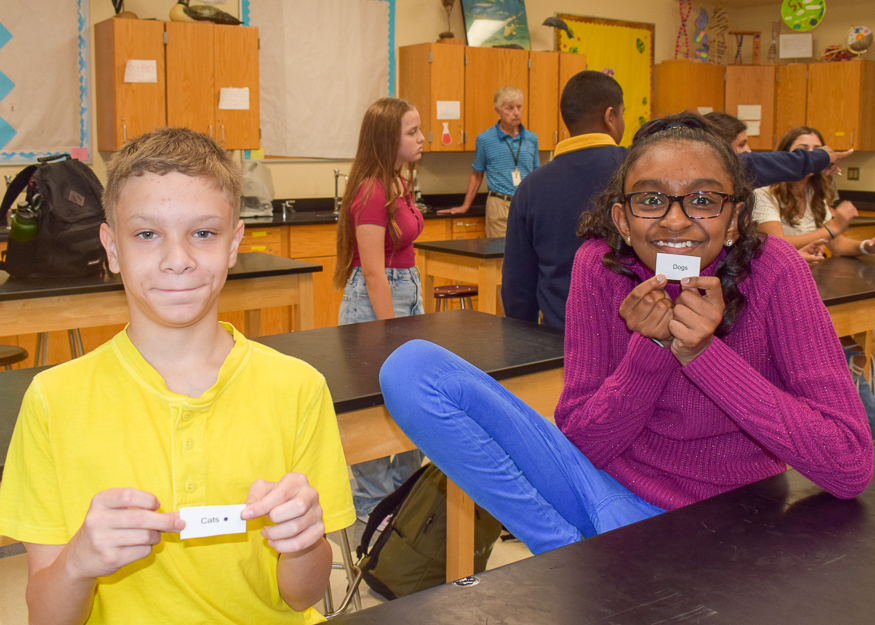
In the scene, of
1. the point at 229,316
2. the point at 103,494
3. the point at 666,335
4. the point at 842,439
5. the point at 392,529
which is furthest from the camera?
the point at 229,316

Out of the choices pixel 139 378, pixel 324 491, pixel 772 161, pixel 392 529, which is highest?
pixel 772 161

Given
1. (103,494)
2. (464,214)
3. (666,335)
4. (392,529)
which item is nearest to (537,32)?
(464,214)

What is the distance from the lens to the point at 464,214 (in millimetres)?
5809

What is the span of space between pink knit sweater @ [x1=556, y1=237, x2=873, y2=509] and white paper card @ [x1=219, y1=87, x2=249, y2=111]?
13.1 feet

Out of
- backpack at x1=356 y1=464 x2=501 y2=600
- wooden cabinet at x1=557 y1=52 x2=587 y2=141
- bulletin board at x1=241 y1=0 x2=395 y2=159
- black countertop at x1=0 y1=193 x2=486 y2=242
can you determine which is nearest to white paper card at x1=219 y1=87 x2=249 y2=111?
bulletin board at x1=241 y1=0 x2=395 y2=159

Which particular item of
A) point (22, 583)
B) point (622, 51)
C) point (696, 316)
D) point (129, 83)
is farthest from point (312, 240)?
point (696, 316)

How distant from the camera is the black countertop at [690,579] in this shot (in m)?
0.71

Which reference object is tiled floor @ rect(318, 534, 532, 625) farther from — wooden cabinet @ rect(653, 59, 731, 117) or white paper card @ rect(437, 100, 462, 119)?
wooden cabinet @ rect(653, 59, 731, 117)

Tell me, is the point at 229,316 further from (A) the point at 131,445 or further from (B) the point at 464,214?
(A) the point at 131,445

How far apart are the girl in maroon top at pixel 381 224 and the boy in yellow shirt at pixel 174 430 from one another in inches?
65.6

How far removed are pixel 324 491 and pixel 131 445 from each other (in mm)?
237

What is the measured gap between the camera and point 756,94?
743 cm

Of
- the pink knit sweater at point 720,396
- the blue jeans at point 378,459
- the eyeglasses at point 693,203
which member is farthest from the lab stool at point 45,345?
the eyeglasses at point 693,203

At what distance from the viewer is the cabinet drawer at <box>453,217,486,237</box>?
229 inches
